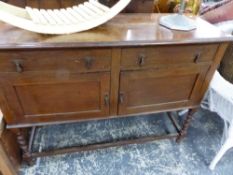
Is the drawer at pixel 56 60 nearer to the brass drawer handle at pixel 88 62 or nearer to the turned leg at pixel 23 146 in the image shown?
the brass drawer handle at pixel 88 62

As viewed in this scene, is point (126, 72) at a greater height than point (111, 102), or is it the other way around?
point (126, 72)

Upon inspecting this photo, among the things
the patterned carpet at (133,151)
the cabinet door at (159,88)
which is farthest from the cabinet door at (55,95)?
the patterned carpet at (133,151)

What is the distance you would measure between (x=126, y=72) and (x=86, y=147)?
636mm

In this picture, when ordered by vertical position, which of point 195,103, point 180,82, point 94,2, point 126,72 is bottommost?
point 195,103

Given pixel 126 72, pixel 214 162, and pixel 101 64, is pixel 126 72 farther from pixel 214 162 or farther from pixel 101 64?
pixel 214 162

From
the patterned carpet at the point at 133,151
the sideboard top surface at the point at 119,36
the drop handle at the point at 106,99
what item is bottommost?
the patterned carpet at the point at 133,151

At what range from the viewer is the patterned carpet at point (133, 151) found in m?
1.27

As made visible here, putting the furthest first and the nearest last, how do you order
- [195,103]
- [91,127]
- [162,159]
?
[91,127] → [162,159] → [195,103]

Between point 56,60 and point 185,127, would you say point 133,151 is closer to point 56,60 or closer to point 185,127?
point 185,127

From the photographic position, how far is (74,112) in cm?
103

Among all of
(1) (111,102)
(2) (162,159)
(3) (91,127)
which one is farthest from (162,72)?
(3) (91,127)

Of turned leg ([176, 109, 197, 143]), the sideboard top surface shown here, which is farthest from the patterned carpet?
the sideboard top surface

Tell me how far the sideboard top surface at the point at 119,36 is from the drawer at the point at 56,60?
0.04 metres

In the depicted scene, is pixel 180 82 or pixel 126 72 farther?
pixel 180 82
